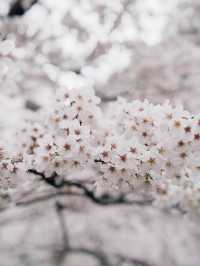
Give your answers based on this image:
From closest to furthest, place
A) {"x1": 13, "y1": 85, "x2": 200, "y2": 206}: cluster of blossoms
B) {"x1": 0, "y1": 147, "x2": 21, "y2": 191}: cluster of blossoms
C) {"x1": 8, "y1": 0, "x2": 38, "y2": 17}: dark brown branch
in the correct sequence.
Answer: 1. {"x1": 13, "y1": 85, "x2": 200, "y2": 206}: cluster of blossoms
2. {"x1": 0, "y1": 147, "x2": 21, "y2": 191}: cluster of blossoms
3. {"x1": 8, "y1": 0, "x2": 38, "y2": 17}: dark brown branch

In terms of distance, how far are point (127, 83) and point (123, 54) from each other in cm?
57

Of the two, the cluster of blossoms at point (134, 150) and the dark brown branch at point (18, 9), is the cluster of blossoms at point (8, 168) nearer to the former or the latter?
the cluster of blossoms at point (134, 150)

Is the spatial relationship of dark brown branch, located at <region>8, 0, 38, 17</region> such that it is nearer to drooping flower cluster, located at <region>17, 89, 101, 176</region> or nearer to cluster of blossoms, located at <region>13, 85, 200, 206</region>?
drooping flower cluster, located at <region>17, 89, 101, 176</region>

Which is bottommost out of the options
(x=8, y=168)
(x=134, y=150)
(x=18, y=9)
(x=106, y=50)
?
(x=8, y=168)

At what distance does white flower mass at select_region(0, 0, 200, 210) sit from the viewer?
249 cm

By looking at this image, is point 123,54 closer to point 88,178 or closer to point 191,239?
point 88,178

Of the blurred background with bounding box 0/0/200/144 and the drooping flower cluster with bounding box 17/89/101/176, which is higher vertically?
the blurred background with bounding box 0/0/200/144

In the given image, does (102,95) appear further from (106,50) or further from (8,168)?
(8,168)

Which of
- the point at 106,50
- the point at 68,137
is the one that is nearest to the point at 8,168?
the point at 68,137

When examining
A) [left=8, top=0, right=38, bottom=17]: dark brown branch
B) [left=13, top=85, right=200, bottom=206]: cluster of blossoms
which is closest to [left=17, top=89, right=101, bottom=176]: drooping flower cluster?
[left=13, top=85, right=200, bottom=206]: cluster of blossoms

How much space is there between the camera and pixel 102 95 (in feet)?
20.7

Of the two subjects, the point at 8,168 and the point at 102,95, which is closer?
the point at 8,168

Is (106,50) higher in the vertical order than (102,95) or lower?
higher

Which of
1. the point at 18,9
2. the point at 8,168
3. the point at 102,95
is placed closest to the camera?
the point at 8,168
